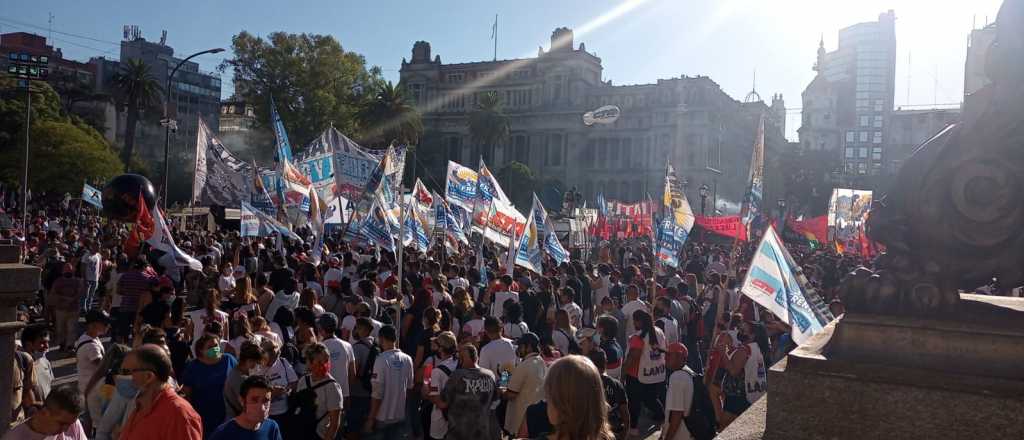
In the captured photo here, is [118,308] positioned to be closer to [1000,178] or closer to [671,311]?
[671,311]

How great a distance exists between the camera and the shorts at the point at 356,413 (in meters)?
7.45

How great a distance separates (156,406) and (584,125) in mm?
81504

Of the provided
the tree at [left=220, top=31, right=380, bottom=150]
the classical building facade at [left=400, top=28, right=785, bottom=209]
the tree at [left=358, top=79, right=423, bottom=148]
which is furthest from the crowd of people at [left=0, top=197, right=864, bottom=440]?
the classical building facade at [left=400, top=28, right=785, bottom=209]

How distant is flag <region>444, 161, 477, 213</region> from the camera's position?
1777cm

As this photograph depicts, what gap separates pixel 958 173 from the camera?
387 centimetres

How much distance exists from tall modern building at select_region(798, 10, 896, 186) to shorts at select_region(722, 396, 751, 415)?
121352 millimetres

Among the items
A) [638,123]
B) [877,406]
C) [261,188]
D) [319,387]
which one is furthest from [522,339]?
[638,123]

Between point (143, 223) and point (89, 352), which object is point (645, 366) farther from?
point (143, 223)

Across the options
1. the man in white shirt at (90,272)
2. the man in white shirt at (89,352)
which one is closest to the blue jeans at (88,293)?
the man in white shirt at (90,272)

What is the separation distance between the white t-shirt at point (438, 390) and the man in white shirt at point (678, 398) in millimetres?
1756

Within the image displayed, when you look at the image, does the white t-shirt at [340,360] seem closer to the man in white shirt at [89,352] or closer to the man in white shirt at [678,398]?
the man in white shirt at [89,352]

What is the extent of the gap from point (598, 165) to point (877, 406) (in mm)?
82673

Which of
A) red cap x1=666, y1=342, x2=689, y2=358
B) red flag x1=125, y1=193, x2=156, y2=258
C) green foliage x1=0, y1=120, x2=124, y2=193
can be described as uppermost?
green foliage x1=0, y1=120, x2=124, y2=193

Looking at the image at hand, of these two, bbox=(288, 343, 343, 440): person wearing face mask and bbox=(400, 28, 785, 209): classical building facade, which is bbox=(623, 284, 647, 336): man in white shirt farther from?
bbox=(400, 28, 785, 209): classical building facade
